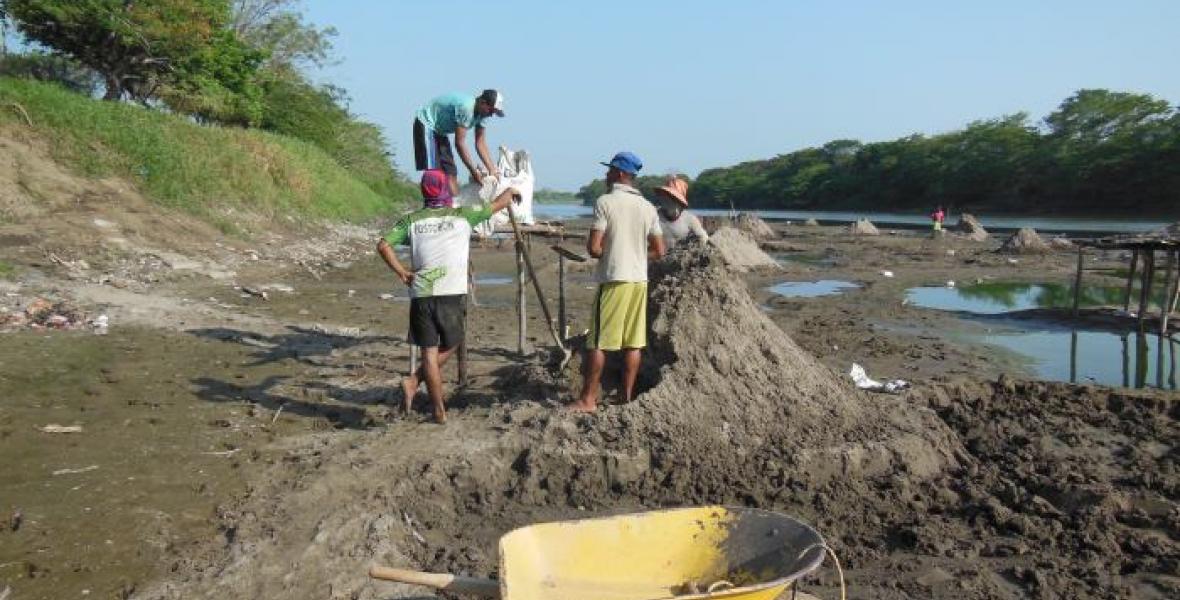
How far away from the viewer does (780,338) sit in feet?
20.5

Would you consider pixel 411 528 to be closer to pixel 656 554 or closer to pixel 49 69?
pixel 656 554

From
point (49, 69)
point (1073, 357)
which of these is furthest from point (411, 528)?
point (49, 69)

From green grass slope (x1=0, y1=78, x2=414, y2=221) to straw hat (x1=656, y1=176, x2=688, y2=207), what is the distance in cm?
1086

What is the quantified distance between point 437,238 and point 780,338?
2.57 metres

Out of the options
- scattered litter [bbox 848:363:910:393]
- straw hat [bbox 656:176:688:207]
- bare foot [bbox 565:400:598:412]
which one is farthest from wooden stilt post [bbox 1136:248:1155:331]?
bare foot [bbox 565:400:598:412]

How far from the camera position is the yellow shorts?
5.51 metres

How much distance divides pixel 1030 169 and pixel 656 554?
61405mm

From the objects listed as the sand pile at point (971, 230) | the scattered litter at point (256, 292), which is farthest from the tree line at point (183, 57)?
the sand pile at point (971, 230)

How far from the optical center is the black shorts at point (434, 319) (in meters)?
5.58

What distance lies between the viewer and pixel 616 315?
18.1 feet

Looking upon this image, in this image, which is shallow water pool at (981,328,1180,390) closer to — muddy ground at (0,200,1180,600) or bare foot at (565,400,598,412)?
muddy ground at (0,200,1180,600)

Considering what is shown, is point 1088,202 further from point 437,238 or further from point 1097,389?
point 437,238

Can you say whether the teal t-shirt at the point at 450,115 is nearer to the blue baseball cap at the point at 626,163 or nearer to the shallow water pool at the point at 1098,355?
the blue baseball cap at the point at 626,163

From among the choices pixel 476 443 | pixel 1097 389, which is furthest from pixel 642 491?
pixel 1097 389
